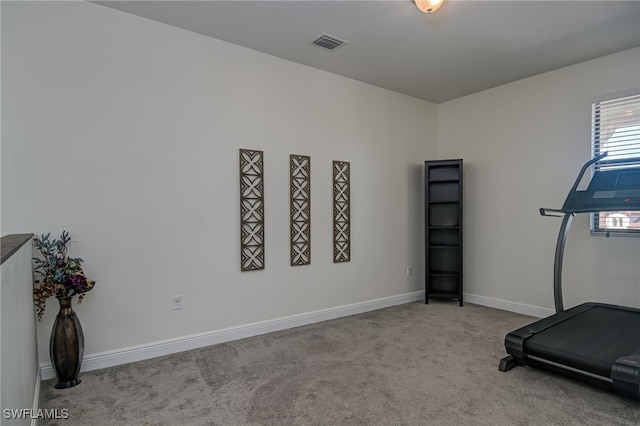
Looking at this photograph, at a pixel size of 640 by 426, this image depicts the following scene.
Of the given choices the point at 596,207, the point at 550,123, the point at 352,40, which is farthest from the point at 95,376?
the point at 550,123

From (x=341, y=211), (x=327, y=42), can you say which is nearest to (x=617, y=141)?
(x=341, y=211)

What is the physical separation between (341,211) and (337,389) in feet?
6.93

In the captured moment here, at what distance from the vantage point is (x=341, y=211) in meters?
4.09

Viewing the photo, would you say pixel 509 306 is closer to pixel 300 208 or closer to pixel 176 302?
pixel 300 208

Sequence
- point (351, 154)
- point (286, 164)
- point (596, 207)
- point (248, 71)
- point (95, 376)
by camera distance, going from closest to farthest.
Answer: point (95, 376)
point (596, 207)
point (248, 71)
point (286, 164)
point (351, 154)

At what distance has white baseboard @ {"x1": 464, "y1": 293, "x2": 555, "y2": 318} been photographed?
3962 millimetres

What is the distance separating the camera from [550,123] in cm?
392

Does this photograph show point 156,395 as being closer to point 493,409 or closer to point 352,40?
point 493,409

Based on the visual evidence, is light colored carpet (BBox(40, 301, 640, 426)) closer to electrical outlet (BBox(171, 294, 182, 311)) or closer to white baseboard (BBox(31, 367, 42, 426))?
white baseboard (BBox(31, 367, 42, 426))

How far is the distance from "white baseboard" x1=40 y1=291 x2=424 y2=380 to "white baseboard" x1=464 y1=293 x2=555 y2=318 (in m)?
1.20

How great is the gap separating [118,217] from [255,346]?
158 cm

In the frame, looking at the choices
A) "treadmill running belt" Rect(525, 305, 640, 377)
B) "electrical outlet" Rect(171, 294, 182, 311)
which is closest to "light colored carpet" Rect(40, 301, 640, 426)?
"treadmill running belt" Rect(525, 305, 640, 377)

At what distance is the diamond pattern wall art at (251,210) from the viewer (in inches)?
132

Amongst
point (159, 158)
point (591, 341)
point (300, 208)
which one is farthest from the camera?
point (300, 208)
